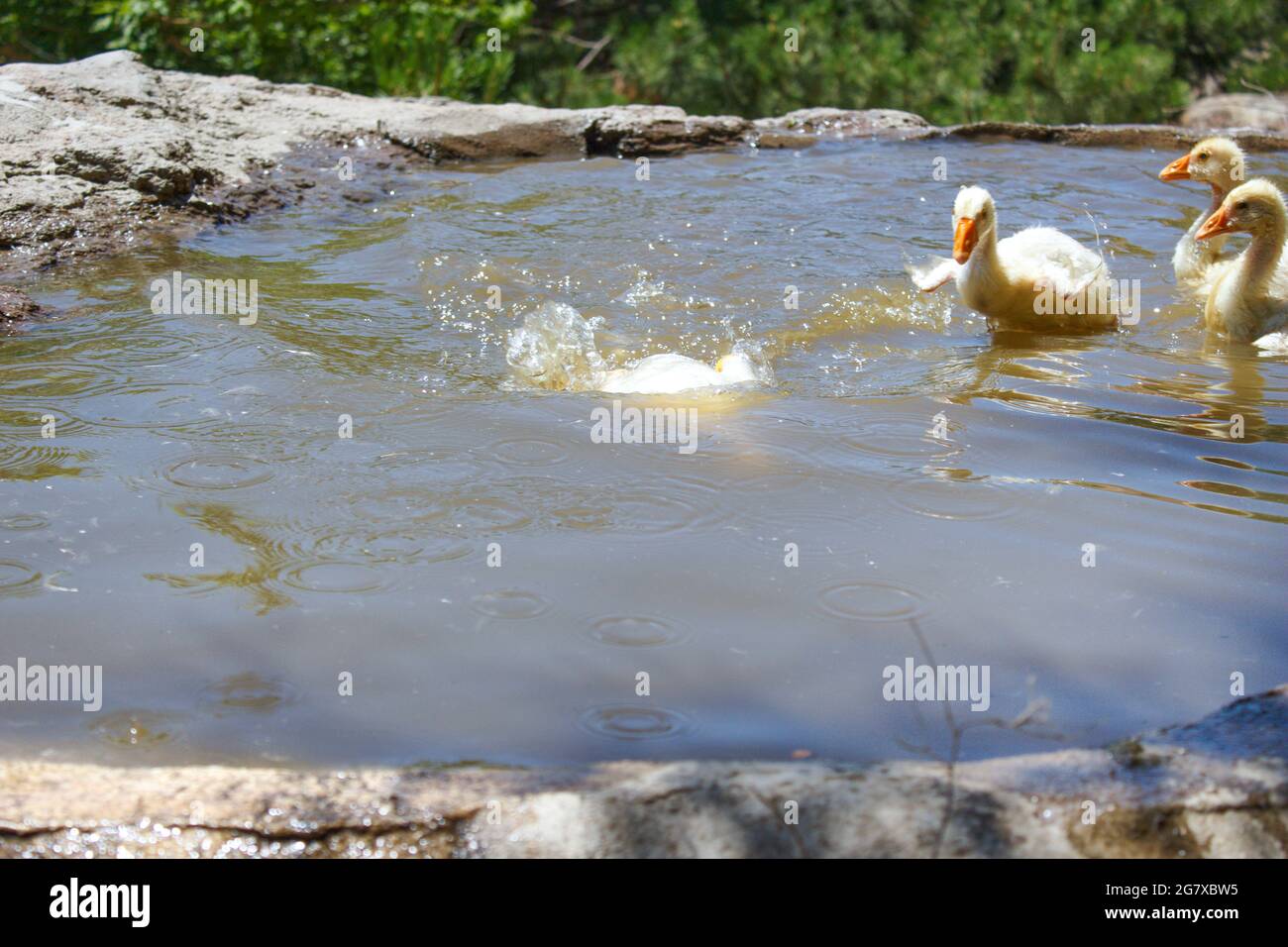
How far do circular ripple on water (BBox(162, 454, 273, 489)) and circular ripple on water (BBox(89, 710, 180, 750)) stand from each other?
3.74 ft

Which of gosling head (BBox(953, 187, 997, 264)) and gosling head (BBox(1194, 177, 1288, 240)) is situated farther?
gosling head (BBox(1194, 177, 1288, 240))

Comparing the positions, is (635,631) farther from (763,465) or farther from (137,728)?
(763,465)

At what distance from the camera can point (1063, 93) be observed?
11727mm

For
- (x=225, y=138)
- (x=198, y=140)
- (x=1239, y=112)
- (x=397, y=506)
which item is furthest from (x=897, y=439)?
(x=1239, y=112)

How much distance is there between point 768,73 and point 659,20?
1.28 metres

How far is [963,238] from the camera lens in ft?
18.0

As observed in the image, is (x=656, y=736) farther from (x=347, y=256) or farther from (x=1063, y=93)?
(x=1063, y=93)

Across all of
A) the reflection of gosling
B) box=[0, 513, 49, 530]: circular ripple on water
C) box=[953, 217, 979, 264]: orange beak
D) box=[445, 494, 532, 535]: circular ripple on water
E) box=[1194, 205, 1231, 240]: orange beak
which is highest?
box=[1194, 205, 1231, 240]: orange beak

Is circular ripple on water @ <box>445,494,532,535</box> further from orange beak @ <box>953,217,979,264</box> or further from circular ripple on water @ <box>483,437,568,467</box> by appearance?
orange beak @ <box>953,217,979,264</box>

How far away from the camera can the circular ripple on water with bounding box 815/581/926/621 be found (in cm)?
287

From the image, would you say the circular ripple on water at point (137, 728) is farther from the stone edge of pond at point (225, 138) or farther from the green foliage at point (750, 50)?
the green foliage at point (750, 50)

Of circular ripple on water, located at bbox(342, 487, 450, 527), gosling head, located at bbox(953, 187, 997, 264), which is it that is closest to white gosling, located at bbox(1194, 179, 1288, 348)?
gosling head, located at bbox(953, 187, 997, 264)
